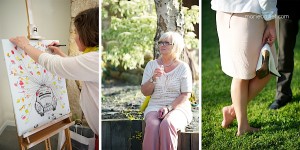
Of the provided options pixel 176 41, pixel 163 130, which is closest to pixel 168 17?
pixel 176 41

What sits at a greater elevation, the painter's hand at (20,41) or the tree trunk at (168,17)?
the tree trunk at (168,17)

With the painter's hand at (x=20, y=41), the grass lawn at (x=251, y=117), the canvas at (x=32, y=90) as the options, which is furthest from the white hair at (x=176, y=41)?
the painter's hand at (x=20, y=41)

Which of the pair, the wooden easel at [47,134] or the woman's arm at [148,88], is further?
the woman's arm at [148,88]

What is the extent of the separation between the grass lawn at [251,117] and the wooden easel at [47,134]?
3.59 ft

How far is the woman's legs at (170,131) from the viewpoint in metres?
3.50

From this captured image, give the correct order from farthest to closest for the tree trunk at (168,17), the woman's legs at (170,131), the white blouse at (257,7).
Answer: the tree trunk at (168,17) < the woman's legs at (170,131) < the white blouse at (257,7)

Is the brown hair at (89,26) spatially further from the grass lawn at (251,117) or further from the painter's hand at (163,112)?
the grass lawn at (251,117)

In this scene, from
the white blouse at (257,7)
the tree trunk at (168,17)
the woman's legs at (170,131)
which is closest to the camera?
the white blouse at (257,7)

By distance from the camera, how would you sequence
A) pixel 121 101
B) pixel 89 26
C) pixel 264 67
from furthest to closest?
1. pixel 121 101
2. pixel 89 26
3. pixel 264 67

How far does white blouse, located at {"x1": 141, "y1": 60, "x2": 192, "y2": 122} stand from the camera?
3.57 metres

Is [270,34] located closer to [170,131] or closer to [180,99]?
[180,99]

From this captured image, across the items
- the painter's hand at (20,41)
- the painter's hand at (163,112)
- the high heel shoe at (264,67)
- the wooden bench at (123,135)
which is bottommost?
the wooden bench at (123,135)

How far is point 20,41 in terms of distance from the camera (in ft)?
11.3

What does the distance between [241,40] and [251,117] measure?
67 centimetres
